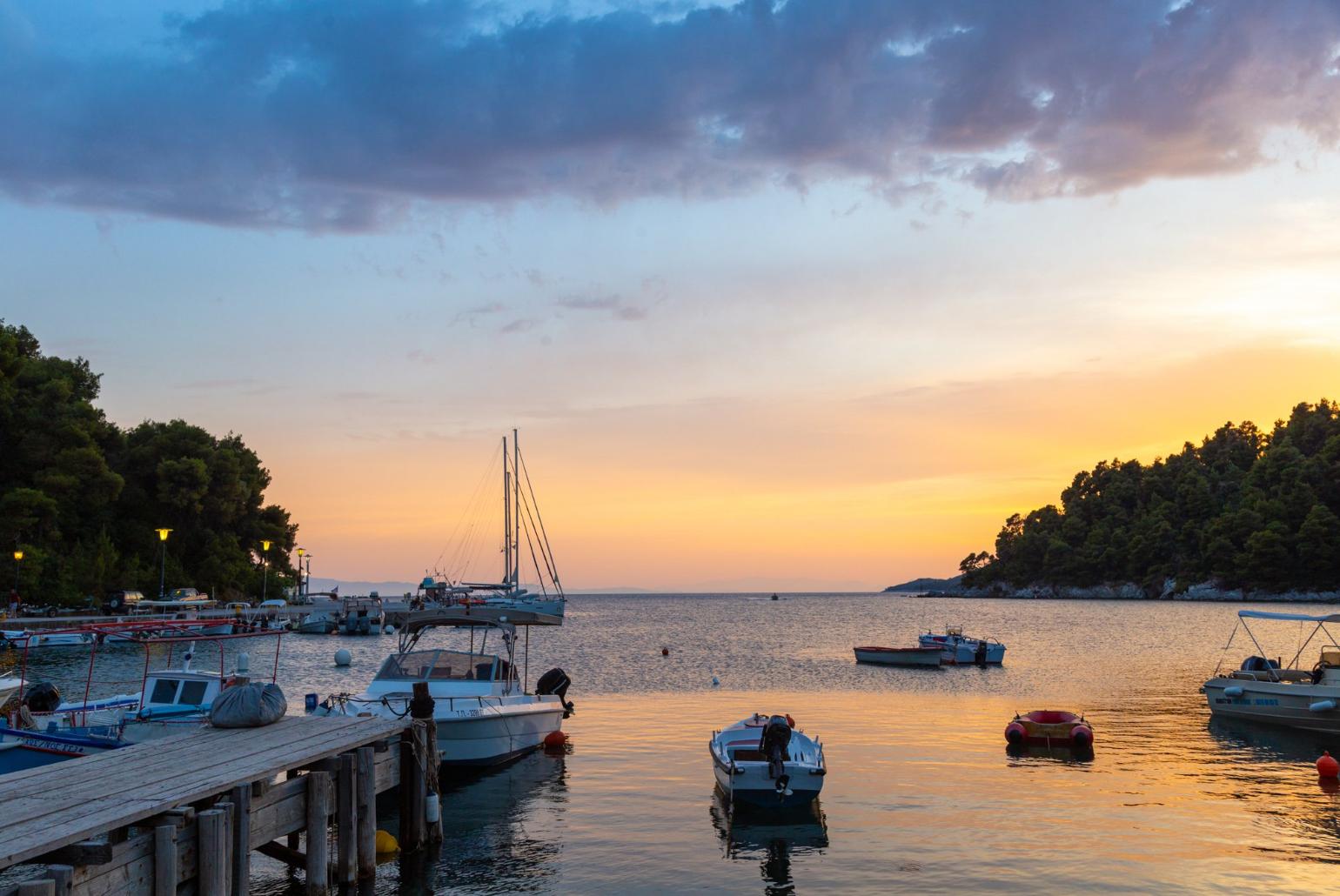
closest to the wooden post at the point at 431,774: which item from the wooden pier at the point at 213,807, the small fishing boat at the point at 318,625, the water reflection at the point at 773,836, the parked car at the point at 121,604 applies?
the wooden pier at the point at 213,807

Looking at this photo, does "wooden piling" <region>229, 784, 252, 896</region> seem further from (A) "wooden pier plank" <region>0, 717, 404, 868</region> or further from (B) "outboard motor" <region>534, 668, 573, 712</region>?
(B) "outboard motor" <region>534, 668, 573, 712</region>

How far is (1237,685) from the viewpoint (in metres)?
39.8

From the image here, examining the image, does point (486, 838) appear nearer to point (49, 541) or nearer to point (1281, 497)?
point (49, 541)

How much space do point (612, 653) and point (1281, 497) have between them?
567 ft

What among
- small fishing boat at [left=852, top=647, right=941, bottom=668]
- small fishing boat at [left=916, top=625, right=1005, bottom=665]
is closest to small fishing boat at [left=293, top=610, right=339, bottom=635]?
small fishing boat at [left=852, top=647, right=941, bottom=668]

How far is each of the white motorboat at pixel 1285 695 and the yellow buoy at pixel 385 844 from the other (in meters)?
30.1

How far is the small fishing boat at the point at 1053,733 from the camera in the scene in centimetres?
3247

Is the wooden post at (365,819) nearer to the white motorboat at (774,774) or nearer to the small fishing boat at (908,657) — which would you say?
the white motorboat at (774,774)

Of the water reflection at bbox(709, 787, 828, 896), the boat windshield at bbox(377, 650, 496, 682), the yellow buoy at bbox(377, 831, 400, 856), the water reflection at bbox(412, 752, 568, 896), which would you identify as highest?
the boat windshield at bbox(377, 650, 496, 682)

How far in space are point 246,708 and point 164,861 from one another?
615 cm

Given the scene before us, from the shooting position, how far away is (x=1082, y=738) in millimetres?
32438

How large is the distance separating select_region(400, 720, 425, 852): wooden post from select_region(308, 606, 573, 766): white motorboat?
5.59 metres

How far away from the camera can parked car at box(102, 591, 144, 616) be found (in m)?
82.1

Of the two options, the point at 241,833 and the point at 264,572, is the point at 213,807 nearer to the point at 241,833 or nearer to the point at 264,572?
the point at 241,833
